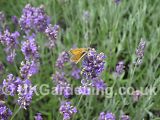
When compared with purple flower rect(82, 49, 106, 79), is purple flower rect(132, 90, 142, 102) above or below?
below

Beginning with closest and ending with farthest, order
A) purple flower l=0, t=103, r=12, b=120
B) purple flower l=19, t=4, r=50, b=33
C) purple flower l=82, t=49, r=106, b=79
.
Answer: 1. purple flower l=82, t=49, r=106, b=79
2. purple flower l=0, t=103, r=12, b=120
3. purple flower l=19, t=4, r=50, b=33

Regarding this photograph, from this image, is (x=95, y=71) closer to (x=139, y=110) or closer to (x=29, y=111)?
(x=139, y=110)

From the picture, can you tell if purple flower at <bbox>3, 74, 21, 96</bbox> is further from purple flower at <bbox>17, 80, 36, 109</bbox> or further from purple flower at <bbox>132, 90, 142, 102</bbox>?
purple flower at <bbox>132, 90, 142, 102</bbox>

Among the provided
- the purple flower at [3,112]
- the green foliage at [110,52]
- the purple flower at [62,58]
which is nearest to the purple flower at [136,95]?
the green foliage at [110,52]

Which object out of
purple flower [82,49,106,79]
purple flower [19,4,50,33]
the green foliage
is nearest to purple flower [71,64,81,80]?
the green foliage

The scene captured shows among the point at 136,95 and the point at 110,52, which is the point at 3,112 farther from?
the point at 110,52

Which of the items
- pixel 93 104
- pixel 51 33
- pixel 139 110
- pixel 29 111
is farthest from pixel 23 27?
pixel 139 110

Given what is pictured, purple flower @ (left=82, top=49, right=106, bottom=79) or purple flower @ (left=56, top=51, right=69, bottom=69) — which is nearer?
purple flower @ (left=82, top=49, right=106, bottom=79)

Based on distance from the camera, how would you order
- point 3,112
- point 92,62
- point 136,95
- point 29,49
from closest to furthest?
point 92,62, point 3,112, point 29,49, point 136,95

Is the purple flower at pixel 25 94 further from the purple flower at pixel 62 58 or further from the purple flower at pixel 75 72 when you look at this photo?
the purple flower at pixel 75 72

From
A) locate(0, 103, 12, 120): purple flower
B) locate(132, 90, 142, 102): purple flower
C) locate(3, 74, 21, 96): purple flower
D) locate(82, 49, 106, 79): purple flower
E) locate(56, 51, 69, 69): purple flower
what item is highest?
locate(56, 51, 69, 69): purple flower

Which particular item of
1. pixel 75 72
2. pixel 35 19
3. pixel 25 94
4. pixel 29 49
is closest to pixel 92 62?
pixel 25 94
